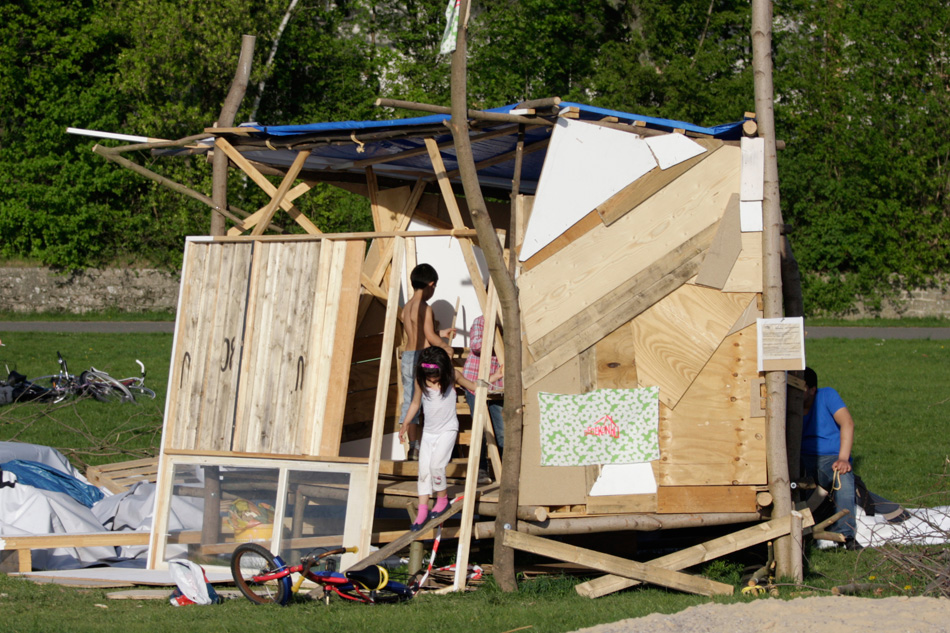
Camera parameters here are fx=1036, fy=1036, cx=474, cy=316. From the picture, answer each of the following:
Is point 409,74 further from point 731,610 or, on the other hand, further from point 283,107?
point 731,610

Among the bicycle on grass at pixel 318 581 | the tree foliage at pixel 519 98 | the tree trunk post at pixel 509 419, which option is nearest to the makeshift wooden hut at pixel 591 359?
the tree trunk post at pixel 509 419

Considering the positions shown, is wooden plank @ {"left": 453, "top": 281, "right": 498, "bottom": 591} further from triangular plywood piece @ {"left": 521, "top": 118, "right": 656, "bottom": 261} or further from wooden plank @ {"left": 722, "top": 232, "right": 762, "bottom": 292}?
wooden plank @ {"left": 722, "top": 232, "right": 762, "bottom": 292}

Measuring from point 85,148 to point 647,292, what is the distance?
76.1ft

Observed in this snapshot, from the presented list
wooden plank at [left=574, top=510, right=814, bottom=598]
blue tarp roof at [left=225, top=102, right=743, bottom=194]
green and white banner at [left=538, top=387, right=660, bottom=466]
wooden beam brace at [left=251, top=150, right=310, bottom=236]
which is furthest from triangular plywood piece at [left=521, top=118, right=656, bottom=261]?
wooden plank at [left=574, top=510, right=814, bottom=598]

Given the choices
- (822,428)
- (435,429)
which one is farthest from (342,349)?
(822,428)

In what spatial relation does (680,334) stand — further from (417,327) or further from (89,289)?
(89,289)

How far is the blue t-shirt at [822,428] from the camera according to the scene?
848cm

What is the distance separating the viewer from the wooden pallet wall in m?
7.42

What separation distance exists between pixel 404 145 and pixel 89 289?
19685 mm

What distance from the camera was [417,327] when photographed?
8.38 metres

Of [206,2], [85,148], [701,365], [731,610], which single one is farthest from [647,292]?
[85,148]

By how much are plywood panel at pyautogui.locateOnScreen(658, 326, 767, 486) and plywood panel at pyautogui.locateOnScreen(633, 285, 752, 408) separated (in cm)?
8

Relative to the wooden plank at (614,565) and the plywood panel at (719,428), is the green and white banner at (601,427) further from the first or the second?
the wooden plank at (614,565)

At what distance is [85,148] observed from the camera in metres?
26.9
